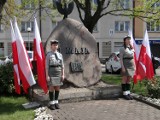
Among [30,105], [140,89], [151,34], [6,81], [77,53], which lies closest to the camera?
[30,105]

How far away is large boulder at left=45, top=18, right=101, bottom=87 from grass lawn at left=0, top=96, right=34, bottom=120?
1695mm

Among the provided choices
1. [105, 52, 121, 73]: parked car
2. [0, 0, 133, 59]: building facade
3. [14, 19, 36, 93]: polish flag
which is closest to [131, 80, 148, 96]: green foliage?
[14, 19, 36, 93]: polish flag

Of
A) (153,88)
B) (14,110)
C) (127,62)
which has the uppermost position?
(127,62)

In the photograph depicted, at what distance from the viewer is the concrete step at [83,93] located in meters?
9.18

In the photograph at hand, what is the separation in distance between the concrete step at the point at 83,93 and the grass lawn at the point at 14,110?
540mm

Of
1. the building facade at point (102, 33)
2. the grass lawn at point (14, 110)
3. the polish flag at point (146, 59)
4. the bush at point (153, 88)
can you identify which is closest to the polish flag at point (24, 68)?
the grass lawn at point (14, 110)

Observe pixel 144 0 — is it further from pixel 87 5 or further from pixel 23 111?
pixel 23 111

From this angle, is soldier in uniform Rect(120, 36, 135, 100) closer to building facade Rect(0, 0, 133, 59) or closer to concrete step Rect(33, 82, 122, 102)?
concrete step Rect(33, 82, 122, 102)

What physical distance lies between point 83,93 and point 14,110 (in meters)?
2.09

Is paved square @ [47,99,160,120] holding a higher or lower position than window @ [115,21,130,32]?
lower

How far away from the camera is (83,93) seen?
9.54m

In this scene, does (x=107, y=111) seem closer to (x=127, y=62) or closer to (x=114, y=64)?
(x=127, y=62)

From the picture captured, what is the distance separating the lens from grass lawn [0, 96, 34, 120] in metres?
7.68

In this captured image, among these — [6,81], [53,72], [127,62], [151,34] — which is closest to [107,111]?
[53,72]
